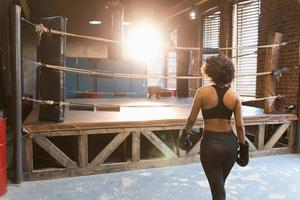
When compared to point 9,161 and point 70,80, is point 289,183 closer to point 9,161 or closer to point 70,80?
point 9,161

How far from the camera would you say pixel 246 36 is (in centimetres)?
674

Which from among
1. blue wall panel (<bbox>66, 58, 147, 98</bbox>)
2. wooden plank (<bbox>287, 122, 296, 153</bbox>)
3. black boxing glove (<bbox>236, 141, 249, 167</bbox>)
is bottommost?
wooden plank (<bbox>287, 122, 296, 153</bbox>)

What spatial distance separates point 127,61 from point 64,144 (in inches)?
200

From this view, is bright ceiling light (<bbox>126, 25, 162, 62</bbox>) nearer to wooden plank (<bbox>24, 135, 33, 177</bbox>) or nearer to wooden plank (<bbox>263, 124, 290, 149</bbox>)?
wooden plank (<bbox>263, 124, 290, 149</bbox>)

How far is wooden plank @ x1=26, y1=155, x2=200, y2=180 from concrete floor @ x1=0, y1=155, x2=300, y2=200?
0.28ft

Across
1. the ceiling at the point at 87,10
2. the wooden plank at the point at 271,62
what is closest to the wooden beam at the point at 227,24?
the ceiling at the point at 87,10

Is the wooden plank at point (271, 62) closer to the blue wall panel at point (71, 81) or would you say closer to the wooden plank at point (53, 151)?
the wooden plank at point (53, 151)

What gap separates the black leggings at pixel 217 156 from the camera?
6.64 ft

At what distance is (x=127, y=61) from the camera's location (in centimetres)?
951

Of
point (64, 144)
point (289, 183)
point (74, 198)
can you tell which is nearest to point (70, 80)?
point (64, 144)

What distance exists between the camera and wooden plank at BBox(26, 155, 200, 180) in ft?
10.9

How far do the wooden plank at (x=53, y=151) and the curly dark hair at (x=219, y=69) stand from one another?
2.07 metres

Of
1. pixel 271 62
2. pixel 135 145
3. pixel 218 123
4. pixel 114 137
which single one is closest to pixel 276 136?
pixel 271 62

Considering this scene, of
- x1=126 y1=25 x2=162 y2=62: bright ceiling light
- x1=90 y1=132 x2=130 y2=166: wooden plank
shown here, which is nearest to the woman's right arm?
x1=90 y1=132 x2=130 y2=166: wooden plank
